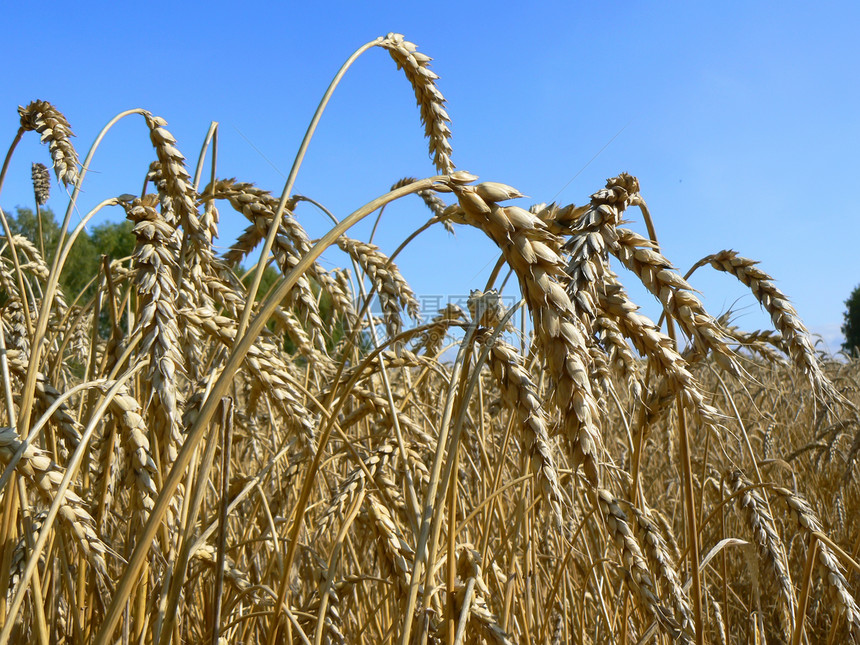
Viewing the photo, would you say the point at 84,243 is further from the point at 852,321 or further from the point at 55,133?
the point at 852,321

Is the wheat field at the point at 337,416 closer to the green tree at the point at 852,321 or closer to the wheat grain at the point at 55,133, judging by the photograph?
the wheat grain at the point at 55,133

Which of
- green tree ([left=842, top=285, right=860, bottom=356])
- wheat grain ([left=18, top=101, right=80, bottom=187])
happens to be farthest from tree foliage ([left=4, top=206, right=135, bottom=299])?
green tree ([left=842, top=285, right=860, bottom=356])

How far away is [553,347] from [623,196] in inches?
17.2

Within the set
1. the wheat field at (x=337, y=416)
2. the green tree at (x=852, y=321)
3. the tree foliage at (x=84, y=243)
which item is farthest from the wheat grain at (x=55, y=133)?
the green tree at (x=852, y=321)

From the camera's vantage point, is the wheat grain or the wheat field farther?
the wheat grain

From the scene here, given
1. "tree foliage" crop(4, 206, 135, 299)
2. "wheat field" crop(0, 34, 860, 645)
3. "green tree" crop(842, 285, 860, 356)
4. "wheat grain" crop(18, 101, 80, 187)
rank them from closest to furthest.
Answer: "wheat field" crop(0, 34, 860, 645), "wheat grain" crop(18, 101, 80, 187), "tree foliage" crop(4, 206, 135, 299), "green tree" crop(842, 285, 860, 356)

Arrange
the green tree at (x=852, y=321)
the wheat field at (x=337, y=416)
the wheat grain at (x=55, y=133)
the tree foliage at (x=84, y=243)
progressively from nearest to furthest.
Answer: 1. the wheat field at (x=337, y=416)
2. the wheat grain at (x=55, y=133)
3. the tree foliage at (x=84, y=243)
4. the green tree at (x=852, y=321)

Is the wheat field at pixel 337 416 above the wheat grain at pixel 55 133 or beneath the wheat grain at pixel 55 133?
beneath

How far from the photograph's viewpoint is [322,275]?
1.59 meters

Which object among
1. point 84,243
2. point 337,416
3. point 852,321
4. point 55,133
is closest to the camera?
point 55,133

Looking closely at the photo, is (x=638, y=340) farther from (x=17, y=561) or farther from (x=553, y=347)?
(x=17, y=561)

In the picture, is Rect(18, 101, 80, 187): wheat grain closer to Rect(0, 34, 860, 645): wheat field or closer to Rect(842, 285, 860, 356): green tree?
Rect(0, 34, 860, 645): wheat field

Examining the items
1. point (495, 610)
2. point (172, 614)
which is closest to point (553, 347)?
point (172, 614)

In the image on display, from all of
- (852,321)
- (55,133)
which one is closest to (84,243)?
(55,133)
